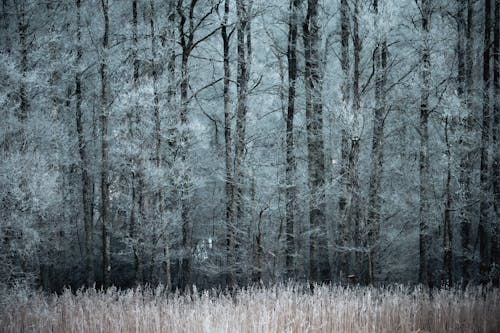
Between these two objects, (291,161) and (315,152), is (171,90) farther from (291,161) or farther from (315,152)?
(315,152)

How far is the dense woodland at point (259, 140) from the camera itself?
988 centimetres

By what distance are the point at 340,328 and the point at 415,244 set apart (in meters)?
10.8

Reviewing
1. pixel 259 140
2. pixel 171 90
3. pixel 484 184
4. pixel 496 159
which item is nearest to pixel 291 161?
pixel 259 140

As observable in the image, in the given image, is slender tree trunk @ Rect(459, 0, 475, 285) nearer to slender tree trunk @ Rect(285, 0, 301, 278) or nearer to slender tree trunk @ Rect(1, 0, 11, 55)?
slender tree trunk @ Rect(285, 0, 301, 278)

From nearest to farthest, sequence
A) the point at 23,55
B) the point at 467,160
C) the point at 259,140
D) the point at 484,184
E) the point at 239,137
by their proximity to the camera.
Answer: the point at 23,55 → the point at 484,184 → the point at 239,137 → the point at 467,160 → the point at 259,140

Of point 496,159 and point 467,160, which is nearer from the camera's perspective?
point 496,159

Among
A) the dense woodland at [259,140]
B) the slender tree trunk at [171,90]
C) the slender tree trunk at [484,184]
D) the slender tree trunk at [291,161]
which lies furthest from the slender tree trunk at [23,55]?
the slender tree trunk at [484,184]

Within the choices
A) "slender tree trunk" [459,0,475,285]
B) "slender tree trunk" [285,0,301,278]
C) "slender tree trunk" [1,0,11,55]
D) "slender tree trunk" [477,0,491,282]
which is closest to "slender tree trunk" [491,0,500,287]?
"slender tree trunk" [477,0,491,282]

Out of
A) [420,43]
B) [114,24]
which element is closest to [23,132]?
[114,24]

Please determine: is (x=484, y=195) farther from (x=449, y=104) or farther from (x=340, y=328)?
(x=340, y=328)

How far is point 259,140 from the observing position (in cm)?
1350

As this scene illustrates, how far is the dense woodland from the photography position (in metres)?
9.88

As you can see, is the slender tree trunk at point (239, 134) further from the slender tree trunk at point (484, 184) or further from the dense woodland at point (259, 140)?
the slender tree trunk at point (484, 184)

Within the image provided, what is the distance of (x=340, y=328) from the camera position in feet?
16.9
